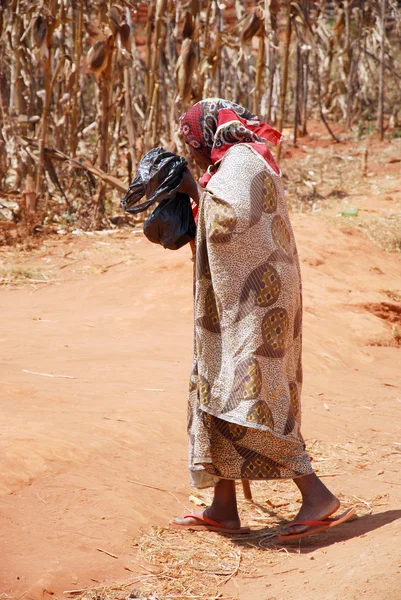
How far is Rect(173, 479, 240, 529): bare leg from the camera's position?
3070 mm

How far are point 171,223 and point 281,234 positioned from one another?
16.6 inches

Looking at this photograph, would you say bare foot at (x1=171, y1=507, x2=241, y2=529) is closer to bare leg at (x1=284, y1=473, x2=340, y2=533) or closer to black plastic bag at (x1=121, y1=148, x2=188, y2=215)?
bare leg at (x1=284, y1=473, x2=340, y2=533)

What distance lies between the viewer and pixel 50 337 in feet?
18.4

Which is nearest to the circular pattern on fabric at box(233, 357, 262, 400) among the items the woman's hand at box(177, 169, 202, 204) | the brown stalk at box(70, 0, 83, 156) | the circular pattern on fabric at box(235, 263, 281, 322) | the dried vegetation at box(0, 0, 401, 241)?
the circular pattern on fabric at box(235, 263, 281, 322)

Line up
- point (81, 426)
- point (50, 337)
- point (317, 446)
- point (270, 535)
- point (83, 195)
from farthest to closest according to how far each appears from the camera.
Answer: point (83, 195) < point (50, 337) < point (317, 446) < point (81, 426) < point (270, 535)

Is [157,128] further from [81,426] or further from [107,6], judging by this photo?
[81,426]

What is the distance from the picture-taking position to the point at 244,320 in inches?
112

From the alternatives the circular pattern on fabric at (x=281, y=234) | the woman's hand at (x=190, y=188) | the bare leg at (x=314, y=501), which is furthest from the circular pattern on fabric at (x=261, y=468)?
the woman's hand at (x=190, y=188)

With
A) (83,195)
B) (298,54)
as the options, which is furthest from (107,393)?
(298,54)

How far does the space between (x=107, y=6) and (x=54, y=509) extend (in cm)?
771

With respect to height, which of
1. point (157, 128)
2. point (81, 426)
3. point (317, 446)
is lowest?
point (317, 446)

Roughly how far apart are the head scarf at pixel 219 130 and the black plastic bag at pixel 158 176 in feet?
0.34

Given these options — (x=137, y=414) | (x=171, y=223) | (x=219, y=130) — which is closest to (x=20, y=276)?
(x=137, y=414)

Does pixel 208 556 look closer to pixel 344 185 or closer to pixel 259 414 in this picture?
pixel 259 414
